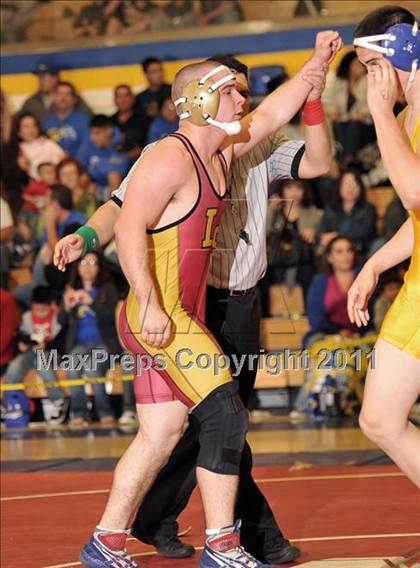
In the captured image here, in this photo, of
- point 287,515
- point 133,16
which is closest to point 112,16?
point 133,16

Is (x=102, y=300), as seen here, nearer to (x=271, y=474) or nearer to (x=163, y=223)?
(x=271, y=474)

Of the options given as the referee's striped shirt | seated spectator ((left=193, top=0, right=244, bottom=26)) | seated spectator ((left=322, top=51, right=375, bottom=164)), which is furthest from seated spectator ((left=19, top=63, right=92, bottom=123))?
the referee's striped shirt

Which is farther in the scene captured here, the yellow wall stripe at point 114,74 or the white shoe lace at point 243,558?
the yellow wall stripe at point 114,74

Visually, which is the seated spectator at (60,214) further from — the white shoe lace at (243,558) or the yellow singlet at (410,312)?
the yellow singlet at (410,312)

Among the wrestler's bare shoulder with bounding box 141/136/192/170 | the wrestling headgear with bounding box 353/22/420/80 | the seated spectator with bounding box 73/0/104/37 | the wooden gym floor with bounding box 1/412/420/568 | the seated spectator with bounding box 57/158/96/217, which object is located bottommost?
the wooden gym floor with bounding box 1/412/420/568

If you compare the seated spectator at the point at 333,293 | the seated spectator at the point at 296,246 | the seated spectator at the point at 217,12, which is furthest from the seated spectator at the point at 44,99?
the seated spectator at the point at 333,293

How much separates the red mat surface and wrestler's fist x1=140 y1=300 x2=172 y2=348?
1.15 metres

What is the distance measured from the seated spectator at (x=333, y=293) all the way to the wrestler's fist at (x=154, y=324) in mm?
5862

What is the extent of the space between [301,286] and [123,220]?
641 centimetres

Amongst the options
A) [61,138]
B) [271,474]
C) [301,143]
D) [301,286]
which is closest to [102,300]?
[301,286]

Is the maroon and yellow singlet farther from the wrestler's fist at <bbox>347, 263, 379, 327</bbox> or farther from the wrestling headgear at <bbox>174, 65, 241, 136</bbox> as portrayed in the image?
the wrestler's fist at <bbox>347, 263, 379, 327</bbox>

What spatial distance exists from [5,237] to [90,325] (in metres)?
1.60

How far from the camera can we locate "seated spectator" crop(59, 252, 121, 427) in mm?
10938

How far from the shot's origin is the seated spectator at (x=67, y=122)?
12.9 m
